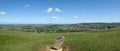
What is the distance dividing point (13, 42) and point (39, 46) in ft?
20.3

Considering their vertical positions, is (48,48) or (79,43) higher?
(79,43)

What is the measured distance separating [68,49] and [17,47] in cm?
924

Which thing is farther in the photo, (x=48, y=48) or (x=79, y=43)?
(x=79, y=43)

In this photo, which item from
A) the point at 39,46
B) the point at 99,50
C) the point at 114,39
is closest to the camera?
the point at 99,50

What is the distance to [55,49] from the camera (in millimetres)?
28672

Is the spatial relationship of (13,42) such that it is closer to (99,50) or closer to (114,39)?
(99,50)

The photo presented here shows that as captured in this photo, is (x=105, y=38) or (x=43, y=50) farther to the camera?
(x=105, y=38)

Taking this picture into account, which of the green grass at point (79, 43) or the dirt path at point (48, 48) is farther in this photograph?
the dirt path at point (48, 48)

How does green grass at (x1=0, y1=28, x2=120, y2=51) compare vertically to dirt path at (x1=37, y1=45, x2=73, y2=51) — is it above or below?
above

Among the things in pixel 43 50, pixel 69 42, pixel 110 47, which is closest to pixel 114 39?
pixel 110 47

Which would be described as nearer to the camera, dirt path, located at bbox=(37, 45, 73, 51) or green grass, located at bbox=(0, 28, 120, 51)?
green grass, located at bbox=(0, 28, 120, 51)

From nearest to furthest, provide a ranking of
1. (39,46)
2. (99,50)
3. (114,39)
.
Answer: (99,50)
(39,46)
(114,39)

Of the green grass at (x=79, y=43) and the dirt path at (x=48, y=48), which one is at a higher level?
the green grass at (x=79, y=43)

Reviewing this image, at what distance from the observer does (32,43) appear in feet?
104
